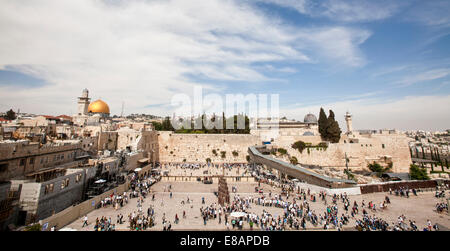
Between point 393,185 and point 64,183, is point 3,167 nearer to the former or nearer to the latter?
point 64,183

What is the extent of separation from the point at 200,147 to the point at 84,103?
83.3 feet

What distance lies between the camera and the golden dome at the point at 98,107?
4312 centimetres

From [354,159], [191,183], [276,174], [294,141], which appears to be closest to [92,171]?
[191,183]

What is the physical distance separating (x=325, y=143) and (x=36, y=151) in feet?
109

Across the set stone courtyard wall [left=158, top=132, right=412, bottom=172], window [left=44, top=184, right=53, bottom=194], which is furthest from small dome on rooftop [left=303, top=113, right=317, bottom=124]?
window [left=44, top=184, right=53, bottom=194]

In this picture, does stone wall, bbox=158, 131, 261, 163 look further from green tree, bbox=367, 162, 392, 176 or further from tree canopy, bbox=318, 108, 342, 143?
green tree, bbox=367, 162, 392, 176

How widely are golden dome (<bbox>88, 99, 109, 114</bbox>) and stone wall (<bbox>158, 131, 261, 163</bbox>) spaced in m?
19.2

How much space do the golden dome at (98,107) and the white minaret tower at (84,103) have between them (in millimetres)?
2461

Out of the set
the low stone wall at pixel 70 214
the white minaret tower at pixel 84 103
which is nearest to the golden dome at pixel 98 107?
the white minaret tower at pixel 84 103

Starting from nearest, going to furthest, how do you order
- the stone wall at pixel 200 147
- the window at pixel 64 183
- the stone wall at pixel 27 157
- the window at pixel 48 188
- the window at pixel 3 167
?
the window at pixel 48 188, the window at pixel 3 167, the stone wall at pixel 27 157, the window at pixel 64 183, the stone wall at pixel 200 147

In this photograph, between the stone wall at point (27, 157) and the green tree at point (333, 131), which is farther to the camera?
the green tree at point (333, 131)

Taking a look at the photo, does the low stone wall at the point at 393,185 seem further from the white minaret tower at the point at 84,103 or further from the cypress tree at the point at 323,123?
the white minaret tower at the point at 84,103
